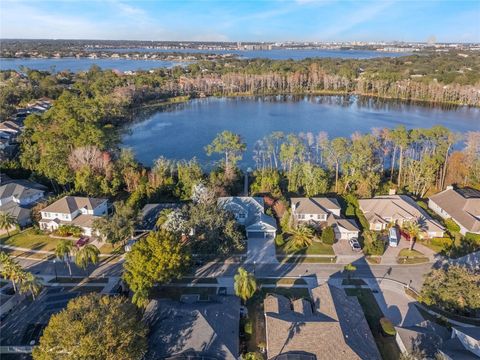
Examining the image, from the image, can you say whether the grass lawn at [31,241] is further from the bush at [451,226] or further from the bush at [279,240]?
the bush at [451,226]

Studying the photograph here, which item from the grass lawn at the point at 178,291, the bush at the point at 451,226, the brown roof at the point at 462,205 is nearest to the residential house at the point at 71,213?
the grass lawn at the point at 178,291

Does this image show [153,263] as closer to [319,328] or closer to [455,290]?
[319,328]

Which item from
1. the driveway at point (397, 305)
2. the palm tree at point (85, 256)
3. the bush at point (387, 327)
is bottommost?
the driveway at point (397, 305)

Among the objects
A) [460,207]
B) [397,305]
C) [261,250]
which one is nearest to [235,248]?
[261,250]

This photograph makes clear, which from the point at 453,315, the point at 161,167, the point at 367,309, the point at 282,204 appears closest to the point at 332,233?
the point at 282,204

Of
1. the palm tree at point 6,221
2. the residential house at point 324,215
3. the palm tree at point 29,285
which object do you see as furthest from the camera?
the palm tree at point 6,221

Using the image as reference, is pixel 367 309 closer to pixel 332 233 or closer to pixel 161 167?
pixel 332 233
